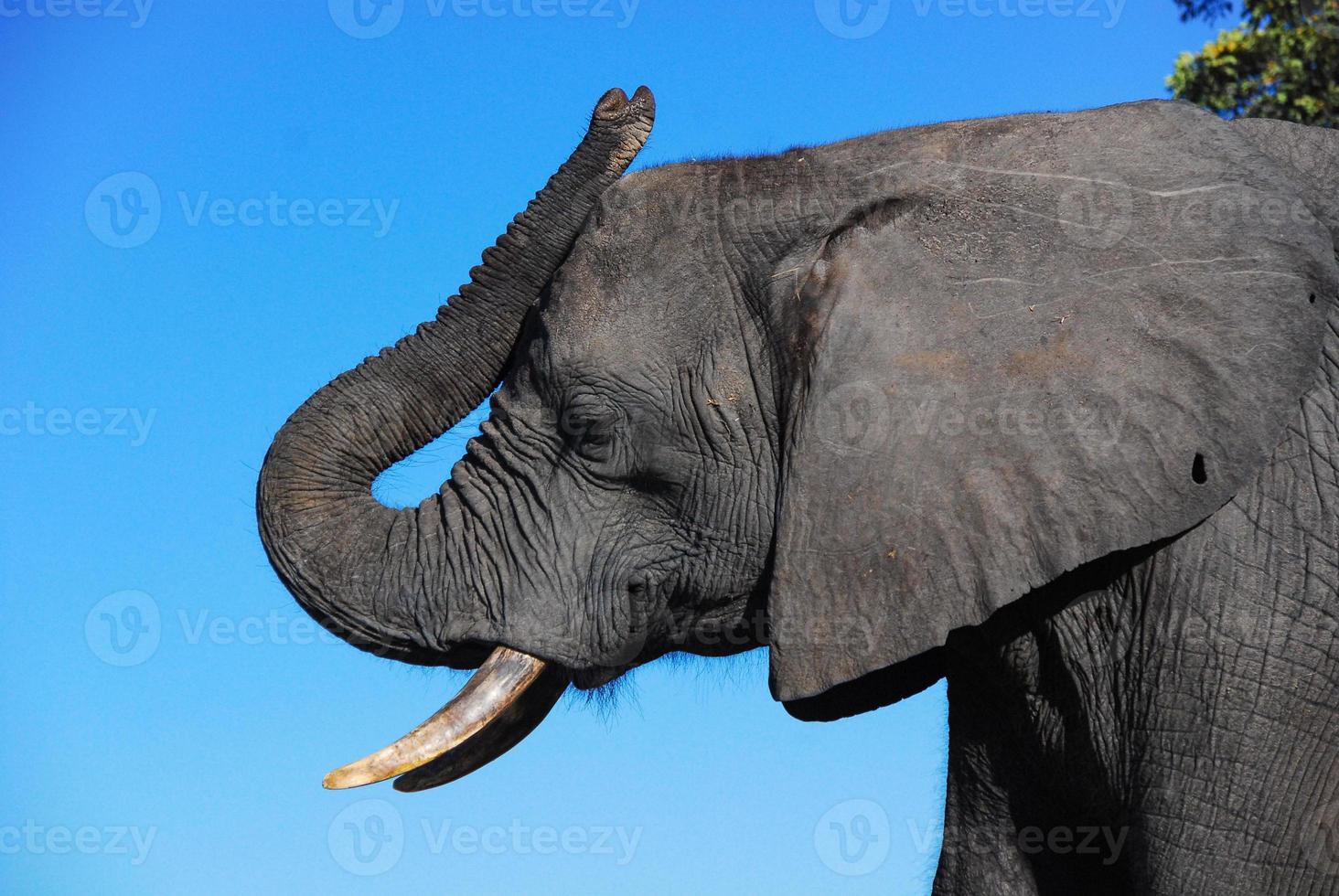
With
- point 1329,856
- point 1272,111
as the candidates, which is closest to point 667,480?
point 1329,856

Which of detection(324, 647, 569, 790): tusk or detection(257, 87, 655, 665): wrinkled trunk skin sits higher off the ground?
detection(257, 87, 655, 665): wrinkled trunk skin

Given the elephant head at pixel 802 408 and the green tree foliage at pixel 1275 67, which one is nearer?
the elephant head at pixel 802 408

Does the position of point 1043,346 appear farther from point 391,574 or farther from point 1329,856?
point 391,574

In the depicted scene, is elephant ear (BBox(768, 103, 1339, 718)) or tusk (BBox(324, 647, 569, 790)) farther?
tusk (BBox(324, 647, 569, 790))

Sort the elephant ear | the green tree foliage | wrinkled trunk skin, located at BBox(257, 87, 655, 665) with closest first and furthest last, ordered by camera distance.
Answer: the elephant ear → wrinkled trunk skin, located at BBox(257, 87, 655, 665) → the green tree foliage

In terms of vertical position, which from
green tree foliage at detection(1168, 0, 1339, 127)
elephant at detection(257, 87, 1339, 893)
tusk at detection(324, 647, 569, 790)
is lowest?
tusk at detection(324, 647, 569, 790)

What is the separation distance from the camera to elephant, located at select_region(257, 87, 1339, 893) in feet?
13.9

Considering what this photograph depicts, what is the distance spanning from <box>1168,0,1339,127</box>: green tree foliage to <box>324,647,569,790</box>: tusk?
34.0ft

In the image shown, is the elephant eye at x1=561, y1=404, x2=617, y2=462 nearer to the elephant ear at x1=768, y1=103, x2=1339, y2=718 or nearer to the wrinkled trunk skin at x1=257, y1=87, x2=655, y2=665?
the wrinkled trunk skin at x1=257, y1=87, x2=655, y2=665

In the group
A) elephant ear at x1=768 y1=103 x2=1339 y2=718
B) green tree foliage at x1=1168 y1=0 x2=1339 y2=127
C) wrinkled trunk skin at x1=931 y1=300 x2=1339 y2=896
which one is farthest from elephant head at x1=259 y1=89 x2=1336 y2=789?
green tree foliage at x1=1168 y1=0 x2=1339 y2=127

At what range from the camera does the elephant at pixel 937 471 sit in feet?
13.9

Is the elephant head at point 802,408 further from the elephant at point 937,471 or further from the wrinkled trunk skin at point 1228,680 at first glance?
the wrinkled trunk skin at point 1228,680

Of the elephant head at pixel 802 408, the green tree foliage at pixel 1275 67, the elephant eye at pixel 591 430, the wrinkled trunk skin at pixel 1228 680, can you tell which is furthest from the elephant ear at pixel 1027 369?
the green tree foliage at pixel 1275 67

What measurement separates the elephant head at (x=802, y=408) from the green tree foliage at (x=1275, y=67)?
9.49m
